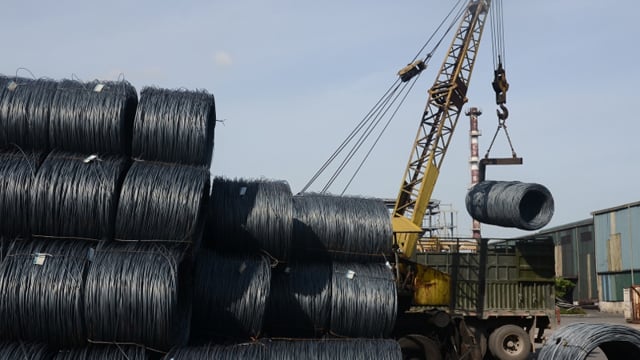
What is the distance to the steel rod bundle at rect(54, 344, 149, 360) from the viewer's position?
6.23 meters

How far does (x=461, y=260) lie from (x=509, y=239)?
4.14 feet

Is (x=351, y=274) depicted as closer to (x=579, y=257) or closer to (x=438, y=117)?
(x=438, y=117)

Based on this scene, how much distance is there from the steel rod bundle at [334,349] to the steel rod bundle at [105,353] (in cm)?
148

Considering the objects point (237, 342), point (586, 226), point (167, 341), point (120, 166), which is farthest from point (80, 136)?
point (586, 226)

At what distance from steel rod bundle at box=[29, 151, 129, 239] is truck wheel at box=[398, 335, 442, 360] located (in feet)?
25.8

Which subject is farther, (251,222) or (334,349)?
(251,222)

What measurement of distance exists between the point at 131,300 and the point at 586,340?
4863 millimetres

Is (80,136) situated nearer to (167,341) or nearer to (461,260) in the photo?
(167,341)

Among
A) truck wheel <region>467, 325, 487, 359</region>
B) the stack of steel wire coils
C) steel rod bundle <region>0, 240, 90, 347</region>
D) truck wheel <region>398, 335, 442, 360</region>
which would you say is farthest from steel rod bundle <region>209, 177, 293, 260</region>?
truck wheel <region>467, 325, 487, 359</region>

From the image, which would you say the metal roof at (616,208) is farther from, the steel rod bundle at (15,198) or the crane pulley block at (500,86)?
the steel rod bundle at (15,198)

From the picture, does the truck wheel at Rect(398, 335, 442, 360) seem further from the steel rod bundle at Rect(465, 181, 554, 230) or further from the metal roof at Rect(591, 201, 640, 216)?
the metal roof at Rect(591, 201, 640, 216)

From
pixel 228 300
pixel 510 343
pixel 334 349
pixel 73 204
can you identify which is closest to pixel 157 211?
pixel 73 204

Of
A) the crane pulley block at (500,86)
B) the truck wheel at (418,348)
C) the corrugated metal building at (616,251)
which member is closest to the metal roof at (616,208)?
the corrugated metal building at (616,251)

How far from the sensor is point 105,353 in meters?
6.25
